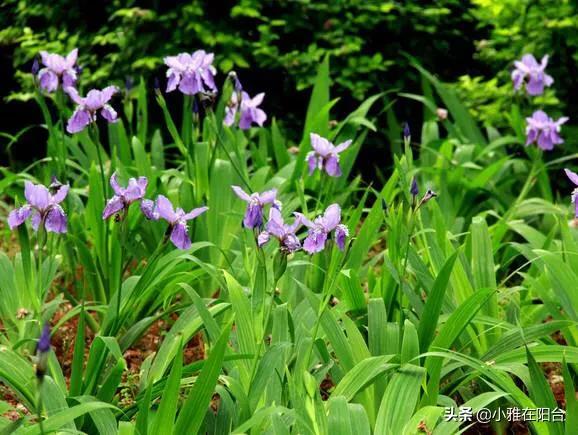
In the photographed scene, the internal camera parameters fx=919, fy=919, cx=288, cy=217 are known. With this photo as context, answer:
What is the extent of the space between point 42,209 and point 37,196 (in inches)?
1.5

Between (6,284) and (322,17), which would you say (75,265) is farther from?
(322,17)

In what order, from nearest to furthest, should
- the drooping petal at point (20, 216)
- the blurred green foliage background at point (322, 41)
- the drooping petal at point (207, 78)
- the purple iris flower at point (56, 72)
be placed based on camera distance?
the drooping petal at point (20, 216), the purple iris flower at point (56, 72), the drooping petal at point (207, 78), the blurred green foliage background at point (322, 41)

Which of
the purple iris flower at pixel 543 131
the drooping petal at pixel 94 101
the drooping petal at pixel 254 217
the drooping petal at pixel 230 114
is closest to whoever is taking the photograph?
the drooping petal at pixel 254 217

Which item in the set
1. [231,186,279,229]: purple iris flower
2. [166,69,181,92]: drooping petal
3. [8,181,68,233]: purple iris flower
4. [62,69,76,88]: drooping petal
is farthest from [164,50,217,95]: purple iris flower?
[231,186,279,229]: purple iris flower

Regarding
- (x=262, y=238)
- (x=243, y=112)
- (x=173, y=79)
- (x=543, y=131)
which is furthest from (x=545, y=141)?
(x=262, y=238)

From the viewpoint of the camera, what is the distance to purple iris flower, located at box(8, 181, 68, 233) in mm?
2258

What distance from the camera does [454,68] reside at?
5297 mm

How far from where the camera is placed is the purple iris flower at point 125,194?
7.16ft

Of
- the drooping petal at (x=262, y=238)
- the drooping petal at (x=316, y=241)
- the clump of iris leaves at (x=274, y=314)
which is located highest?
the drooping petal at (x=262, y=238)

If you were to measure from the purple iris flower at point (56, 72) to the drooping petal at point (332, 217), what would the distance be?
1.29 meters

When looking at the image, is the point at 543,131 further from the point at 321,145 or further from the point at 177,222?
the point at 177,222

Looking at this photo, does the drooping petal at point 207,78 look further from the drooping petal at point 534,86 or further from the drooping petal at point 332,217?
the drooping petal at point 534,86

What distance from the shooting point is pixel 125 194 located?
7.21 feet

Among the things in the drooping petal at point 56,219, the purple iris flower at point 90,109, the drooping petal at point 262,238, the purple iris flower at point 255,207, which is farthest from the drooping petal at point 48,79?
the drooping petal at point 262,238
